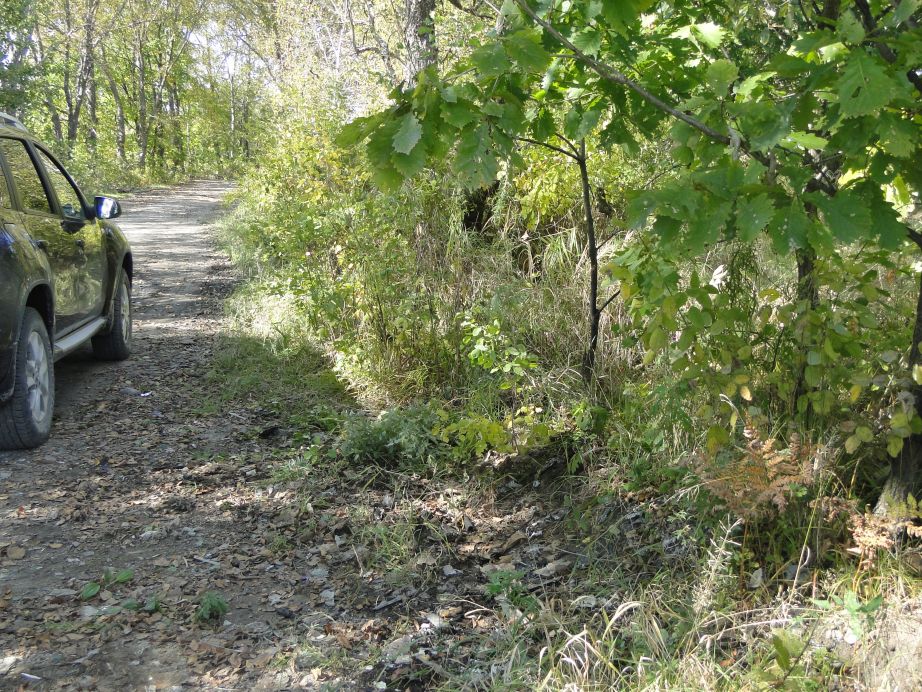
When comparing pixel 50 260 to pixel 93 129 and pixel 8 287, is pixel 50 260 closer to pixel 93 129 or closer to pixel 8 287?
pixel 8 287

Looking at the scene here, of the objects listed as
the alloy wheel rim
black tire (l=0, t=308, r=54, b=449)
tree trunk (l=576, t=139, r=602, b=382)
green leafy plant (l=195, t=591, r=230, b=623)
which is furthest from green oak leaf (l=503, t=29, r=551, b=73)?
the alloy wheel rim

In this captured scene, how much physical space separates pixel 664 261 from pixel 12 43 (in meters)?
20.1

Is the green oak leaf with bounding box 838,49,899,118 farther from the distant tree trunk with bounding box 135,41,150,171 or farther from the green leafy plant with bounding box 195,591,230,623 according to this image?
the distant tree trunk with bounding box 135,41,150,171

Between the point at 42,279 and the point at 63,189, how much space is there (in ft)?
5.04

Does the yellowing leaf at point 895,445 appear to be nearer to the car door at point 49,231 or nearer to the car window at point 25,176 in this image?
the car door at point 49,231

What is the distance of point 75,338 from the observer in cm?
562

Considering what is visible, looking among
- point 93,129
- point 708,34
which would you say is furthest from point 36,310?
point 93,129

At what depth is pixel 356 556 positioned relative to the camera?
154 inches

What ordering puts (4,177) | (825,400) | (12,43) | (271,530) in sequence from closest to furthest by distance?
(825,400) < (271,530) < (4,177) < (12,43)

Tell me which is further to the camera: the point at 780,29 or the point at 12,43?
the point at 12,43

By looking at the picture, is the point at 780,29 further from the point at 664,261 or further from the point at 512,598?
the point at 512,598

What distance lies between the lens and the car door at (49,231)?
5070 millimetres

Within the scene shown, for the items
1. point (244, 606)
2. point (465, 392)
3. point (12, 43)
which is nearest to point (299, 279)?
point (465, 392)

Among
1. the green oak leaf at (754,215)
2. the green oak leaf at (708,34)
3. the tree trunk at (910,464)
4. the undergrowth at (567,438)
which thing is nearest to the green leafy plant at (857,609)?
the undergrowth at (567,438)
